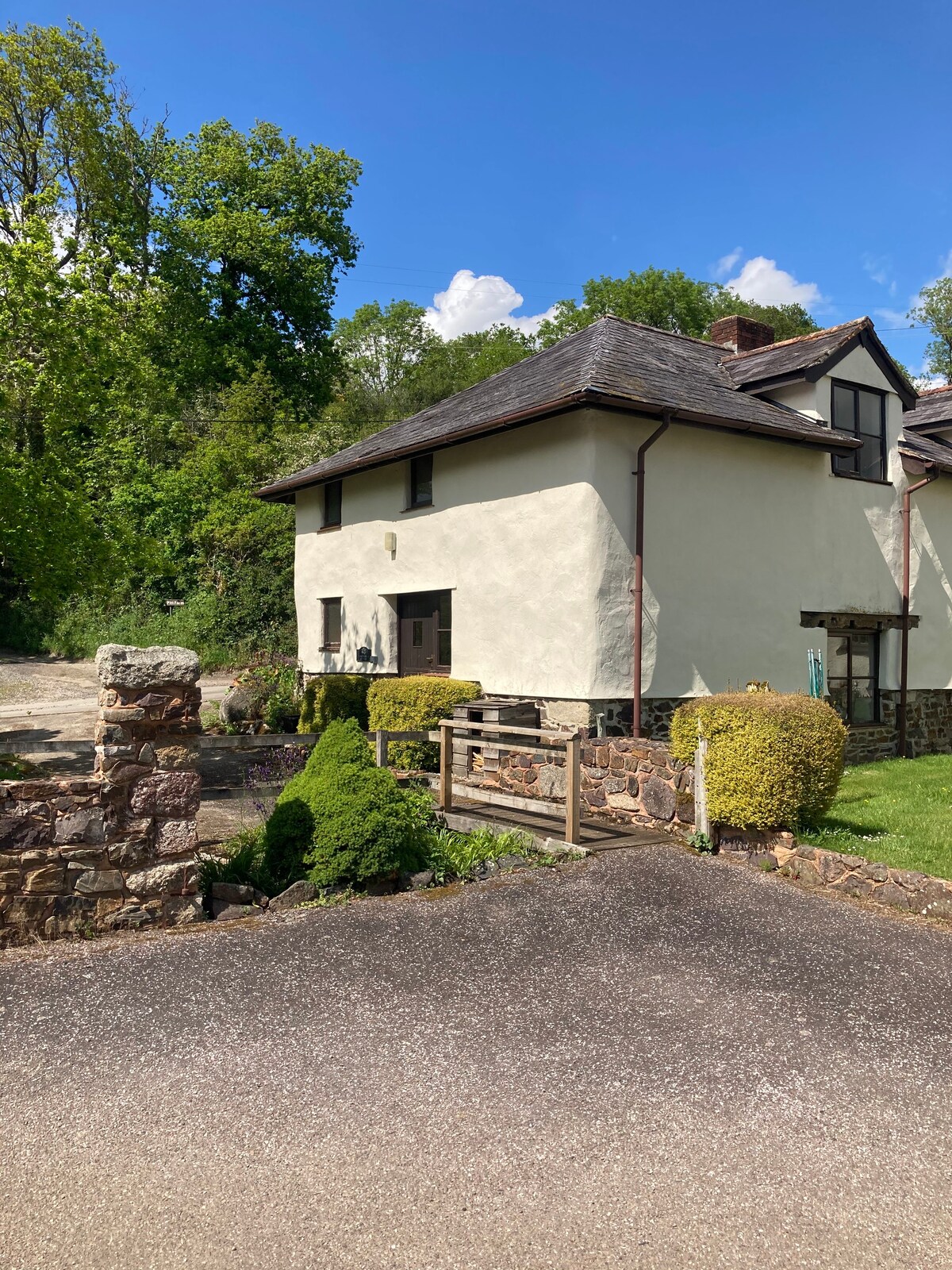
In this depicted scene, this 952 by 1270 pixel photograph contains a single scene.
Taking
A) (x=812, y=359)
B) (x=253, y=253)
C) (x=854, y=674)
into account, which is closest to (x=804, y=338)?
(x=812, y=359)

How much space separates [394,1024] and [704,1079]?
64.2 inches

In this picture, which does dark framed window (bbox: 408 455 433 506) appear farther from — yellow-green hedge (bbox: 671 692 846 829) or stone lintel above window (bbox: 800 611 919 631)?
yellow-green hedge (bbox: 671 692 846 829)

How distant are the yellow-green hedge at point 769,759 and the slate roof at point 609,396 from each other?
15.7 ft

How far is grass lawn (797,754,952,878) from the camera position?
7.73 meters

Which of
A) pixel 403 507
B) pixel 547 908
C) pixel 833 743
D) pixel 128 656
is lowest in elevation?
pixel 547 908

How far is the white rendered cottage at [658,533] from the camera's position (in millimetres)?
11977

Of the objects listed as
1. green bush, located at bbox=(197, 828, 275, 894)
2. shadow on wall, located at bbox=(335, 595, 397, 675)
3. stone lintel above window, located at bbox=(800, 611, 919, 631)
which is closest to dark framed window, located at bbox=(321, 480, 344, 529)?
shadow on wall, located at bbox=(335, 595, 397, 675)

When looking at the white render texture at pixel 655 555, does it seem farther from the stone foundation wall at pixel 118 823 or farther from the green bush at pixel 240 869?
the stone foundation wall at pixel 118 823

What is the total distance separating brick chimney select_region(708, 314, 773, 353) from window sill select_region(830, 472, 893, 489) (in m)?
3.69

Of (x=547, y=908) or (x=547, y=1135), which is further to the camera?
(x=547, y=908)

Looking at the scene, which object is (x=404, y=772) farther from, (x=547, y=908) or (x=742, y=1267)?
(x=742, y=1267)

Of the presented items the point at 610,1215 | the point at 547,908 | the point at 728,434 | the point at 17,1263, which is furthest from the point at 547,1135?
the point at 728,434

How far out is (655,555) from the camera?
40.3ft

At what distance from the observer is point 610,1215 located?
3.15 meters
